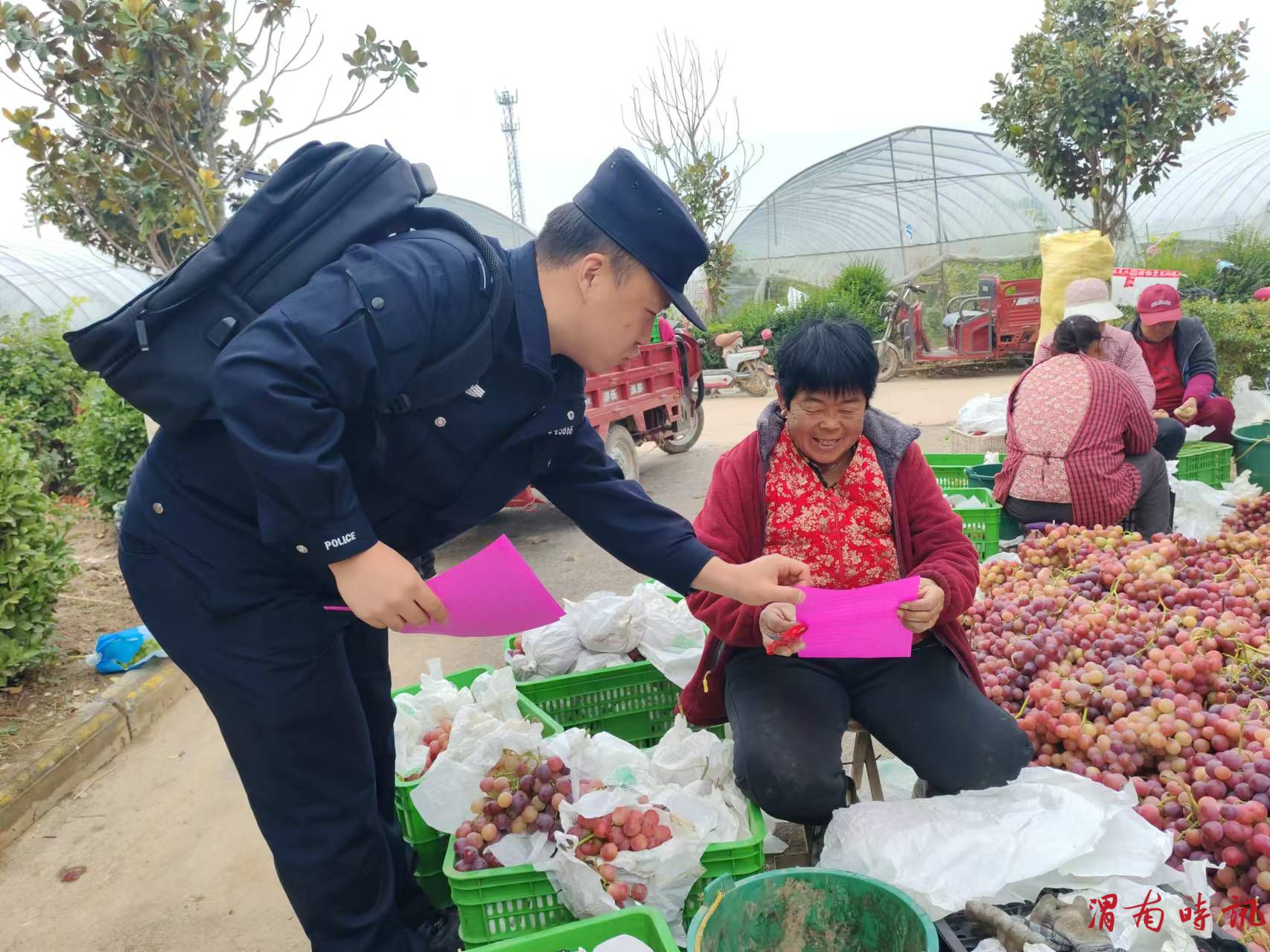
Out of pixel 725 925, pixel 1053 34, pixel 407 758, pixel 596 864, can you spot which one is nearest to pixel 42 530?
pixel 407 758

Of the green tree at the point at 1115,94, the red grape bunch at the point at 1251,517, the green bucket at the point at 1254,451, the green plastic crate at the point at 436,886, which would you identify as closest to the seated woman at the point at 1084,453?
the red grape bunch at the point at 1251,517

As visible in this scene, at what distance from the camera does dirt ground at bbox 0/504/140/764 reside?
387 cm

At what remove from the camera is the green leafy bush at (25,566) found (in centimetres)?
398

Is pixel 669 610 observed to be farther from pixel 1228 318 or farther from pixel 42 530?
pixel 1228 318

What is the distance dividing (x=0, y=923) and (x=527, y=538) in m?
4.54

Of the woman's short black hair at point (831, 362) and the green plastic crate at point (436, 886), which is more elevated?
the woman's short black hair at point (831, 362)

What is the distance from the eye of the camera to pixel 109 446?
633 cm

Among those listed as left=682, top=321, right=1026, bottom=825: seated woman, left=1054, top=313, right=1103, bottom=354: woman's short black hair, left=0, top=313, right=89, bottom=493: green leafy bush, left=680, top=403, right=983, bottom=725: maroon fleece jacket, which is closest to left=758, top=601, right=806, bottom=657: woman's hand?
left=682, top=321, right=1026, bottom=825: seated woman

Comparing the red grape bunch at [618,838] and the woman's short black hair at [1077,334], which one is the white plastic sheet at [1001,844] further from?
the woman's short black hair at [1077,334]

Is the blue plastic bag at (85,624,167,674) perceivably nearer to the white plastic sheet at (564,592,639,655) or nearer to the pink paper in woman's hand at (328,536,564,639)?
the white plastic sheet at (564,592,639,655)

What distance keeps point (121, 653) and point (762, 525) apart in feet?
11.8

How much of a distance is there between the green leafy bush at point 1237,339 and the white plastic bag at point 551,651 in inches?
282

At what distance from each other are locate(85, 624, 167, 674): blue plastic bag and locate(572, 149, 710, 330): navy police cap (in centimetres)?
380

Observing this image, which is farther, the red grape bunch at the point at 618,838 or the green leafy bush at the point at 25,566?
the green leafy bush at the point at 25,566
